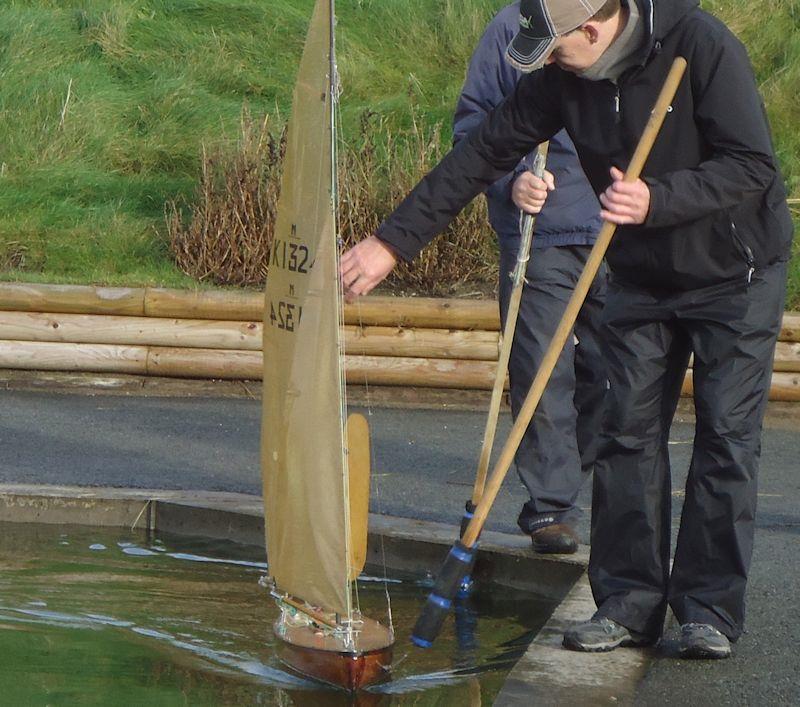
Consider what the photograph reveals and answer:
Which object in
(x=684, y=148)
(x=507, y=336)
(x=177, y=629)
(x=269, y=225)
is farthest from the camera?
(x=269, y=225)

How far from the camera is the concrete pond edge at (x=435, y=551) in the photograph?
167 inches

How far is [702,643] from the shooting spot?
443 cm

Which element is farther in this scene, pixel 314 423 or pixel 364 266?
pixel 364 266

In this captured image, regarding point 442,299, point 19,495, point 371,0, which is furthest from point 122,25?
point 19,495

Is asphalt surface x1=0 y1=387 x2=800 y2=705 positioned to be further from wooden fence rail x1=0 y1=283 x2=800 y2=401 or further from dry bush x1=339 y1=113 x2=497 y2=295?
dry bush x1=339 y1=113 x2=497 y2=295

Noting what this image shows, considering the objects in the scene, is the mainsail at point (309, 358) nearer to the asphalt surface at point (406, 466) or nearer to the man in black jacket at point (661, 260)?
the man in black jacket at point (661, 260)

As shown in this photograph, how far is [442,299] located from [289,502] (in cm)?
565

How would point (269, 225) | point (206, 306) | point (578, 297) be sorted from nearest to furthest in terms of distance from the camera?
point (578, 297) → point (206, 306) → point (269, 225)

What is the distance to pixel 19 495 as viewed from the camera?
6.54 m

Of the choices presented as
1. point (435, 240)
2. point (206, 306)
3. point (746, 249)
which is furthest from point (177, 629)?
point (435, 240)

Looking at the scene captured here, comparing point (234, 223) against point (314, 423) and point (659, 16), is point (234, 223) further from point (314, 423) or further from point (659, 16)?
point (659, 16)

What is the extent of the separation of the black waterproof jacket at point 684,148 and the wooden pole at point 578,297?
7 cm

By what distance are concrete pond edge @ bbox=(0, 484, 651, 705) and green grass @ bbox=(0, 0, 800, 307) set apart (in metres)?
4.53

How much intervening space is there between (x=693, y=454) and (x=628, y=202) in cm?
82
